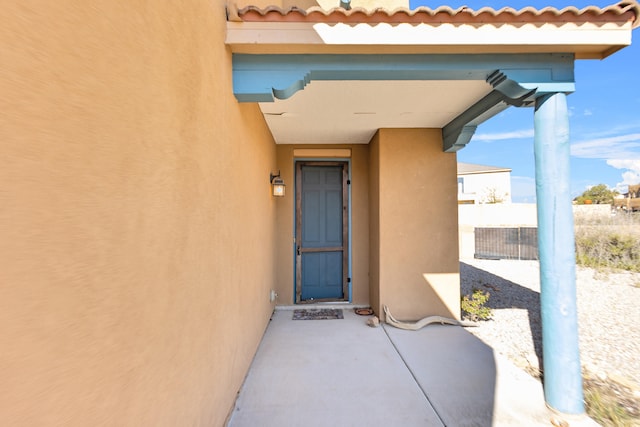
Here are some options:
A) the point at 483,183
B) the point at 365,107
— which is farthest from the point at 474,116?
the point at 483,183

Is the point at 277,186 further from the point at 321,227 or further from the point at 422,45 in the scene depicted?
the point at 422,45

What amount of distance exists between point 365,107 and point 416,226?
1.89 meters

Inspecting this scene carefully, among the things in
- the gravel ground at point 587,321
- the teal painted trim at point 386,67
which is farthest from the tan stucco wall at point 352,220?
the teal painted trim at point 386,67

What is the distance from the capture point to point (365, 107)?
3.29 meters

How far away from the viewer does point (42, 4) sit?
0.69 metres

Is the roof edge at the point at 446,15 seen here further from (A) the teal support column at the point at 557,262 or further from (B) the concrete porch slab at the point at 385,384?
(B) the concrete porch slab at the point at 385,384

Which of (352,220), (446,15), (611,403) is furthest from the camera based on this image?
(352,220)

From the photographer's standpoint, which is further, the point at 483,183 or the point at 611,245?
the point at 483,183

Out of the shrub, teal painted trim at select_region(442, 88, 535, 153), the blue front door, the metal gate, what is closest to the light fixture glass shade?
the blue front door

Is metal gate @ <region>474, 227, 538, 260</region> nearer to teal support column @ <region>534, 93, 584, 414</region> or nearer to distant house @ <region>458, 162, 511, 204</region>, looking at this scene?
teal support column @ <region>534, 93, 584, 414</region>

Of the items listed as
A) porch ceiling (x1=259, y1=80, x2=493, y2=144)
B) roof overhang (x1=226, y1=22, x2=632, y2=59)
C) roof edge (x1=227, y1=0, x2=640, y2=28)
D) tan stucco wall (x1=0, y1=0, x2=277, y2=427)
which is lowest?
tan stucco wall (x1=0, y1=0, x2=277, y2=427)

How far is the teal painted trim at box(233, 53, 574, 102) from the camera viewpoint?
2.23m

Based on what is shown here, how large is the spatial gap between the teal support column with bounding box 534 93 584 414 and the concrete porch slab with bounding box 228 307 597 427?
0.22m

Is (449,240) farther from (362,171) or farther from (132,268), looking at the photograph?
(132,268)
